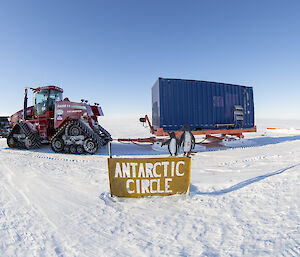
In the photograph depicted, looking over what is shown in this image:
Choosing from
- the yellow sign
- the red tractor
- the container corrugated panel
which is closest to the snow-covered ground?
the yellow sign

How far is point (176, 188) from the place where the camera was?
2.83 m

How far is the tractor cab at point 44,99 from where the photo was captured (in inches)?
307

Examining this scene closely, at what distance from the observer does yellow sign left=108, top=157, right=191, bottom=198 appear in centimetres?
275

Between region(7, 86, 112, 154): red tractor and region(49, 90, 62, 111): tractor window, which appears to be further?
region(49, 90, 62, 111): tractor window

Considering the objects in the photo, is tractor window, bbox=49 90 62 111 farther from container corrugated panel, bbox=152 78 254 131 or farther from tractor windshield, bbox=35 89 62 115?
container corrugated panel, bbox=152 78 254 131

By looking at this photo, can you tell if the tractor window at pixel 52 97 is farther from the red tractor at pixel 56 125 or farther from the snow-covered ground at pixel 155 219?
the snow-covered ground at pixel 155 219

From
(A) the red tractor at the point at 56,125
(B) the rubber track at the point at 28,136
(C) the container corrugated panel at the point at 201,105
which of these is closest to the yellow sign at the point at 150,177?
(A) the red tractor at the point at 56,125

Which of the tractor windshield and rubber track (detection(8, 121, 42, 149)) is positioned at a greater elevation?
the tractor windshield

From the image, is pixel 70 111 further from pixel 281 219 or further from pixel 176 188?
pixel 281 219

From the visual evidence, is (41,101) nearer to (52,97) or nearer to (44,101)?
(44,101)

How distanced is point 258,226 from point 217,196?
82cm

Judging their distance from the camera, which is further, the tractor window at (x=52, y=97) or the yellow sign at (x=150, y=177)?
the tractor window at (x=52, y=97)

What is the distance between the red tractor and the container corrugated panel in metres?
3.29

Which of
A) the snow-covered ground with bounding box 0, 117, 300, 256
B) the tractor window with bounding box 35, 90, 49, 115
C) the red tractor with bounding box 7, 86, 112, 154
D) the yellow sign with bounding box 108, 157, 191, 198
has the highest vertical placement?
the tractor window with bounding box 35, 90, 49, 115
